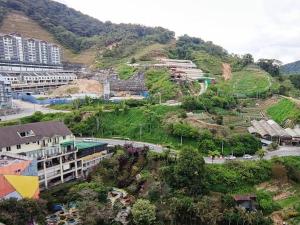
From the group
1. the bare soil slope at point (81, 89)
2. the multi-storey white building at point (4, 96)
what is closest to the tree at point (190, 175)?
the multi-storey white building at point (4, 96)

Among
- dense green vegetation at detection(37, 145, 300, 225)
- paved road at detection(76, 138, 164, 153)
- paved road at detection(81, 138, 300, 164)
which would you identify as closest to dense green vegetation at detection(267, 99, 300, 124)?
paved road at detection(81, 138, 300, 164)

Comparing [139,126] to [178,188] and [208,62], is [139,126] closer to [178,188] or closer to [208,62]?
[178,188]

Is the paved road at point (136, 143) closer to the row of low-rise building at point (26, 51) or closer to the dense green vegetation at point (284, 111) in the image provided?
the dense green vegetation at point (284, 111)

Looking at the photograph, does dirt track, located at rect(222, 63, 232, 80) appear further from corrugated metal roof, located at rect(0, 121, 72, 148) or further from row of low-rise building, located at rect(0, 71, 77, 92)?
corrugated metal roof, located at rect(0, 121, 72, 148)

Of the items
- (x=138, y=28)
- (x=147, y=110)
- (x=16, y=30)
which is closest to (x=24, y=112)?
(x=147, y=110)

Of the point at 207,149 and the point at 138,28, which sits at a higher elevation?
the point at 138,28

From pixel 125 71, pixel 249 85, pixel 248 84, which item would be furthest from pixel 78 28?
pixel 249 85

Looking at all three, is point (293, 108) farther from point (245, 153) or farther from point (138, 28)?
point (138, 28)
